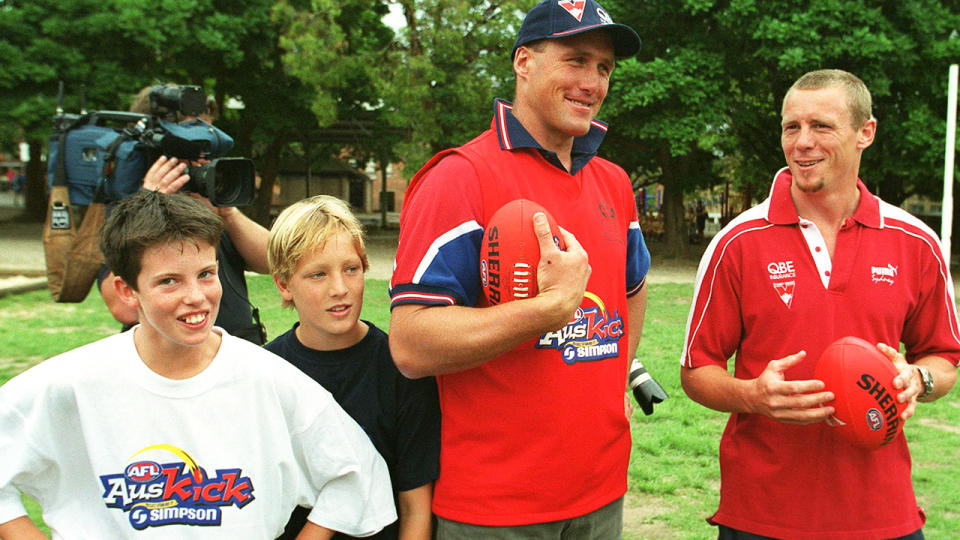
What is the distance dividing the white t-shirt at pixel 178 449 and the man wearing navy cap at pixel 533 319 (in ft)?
1.00

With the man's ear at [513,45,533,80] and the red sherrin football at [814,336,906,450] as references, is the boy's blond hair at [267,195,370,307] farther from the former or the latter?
the red sherrin football at [814,336,906,450]

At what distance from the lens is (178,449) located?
7.07 ft

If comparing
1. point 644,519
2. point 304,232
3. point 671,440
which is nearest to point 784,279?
point 304,232

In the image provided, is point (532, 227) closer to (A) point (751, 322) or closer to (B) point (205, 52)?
(A) point (751, 322)

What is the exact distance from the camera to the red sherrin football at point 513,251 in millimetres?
Answer: 2092

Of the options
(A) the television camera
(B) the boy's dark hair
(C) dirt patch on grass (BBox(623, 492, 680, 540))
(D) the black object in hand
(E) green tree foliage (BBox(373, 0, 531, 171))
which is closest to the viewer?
(B) the boy's dark hair

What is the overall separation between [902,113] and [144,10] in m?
19.1

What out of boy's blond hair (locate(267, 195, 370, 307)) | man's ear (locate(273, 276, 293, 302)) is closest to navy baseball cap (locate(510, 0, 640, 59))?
boy's blond hair (locate(267, 195, 370, 307))

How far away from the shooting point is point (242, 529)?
2.17 meters

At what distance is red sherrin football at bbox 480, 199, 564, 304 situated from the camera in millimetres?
2092

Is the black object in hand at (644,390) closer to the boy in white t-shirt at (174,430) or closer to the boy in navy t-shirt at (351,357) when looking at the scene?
the boy in navy t-shirt at (351,357)

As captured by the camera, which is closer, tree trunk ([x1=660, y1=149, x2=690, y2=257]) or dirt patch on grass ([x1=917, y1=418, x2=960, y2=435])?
dirt patch on grass ([x1=917, y1=418, x2=960, y2=435])

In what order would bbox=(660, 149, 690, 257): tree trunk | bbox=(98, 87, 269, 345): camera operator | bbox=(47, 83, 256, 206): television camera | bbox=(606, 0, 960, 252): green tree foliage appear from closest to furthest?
bbox=(98, 87, 269, 345): camera operator, bbox=(47, 83, 256, 206): television camera, bbox=(606, 0, 960, 252): green tree foliage, bbox=(660, 149, 690, 257): tree trunk

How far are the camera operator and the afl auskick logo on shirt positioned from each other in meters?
1.90
